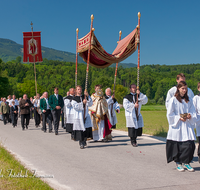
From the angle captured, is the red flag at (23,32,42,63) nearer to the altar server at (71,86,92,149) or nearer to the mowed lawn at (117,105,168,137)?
the mowed lawn at (117,105,168,137)

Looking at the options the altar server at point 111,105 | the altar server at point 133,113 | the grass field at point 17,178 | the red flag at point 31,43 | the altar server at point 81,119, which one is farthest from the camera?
the red flag at point 31,43

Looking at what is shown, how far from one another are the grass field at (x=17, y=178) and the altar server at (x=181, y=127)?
9.01 ft

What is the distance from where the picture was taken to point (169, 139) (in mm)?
5809

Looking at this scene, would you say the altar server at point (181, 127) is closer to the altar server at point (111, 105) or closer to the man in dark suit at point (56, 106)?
the altar server at point (111, 105)

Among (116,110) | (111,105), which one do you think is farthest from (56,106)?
(116,110)

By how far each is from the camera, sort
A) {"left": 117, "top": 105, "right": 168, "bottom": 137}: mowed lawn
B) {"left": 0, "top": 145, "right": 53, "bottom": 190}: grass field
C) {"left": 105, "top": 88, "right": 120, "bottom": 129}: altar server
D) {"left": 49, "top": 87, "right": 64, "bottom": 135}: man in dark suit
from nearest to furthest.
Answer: {"left": 0, "top": 145, "right": 53, "bottom": 190}: grass field
{"left": 105, "top": 88, "right": 120, "bottom": 129}: altar server
{"left": 117, "top": 105, "right": 168, "bottom": 137}: mowed lawn
{"left": 49, "top": 87, "right": 64, "bottom": 135}: man in dark suit

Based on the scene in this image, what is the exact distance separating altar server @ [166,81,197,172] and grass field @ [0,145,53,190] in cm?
275

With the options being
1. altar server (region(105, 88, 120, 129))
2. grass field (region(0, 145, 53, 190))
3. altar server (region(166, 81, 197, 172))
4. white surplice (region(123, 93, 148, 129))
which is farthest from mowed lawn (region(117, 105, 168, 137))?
grass field (region(0, 145, 53, 190))

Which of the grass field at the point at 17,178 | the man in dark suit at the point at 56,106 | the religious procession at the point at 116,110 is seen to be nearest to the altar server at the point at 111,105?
the religious procession at the point at 116,110

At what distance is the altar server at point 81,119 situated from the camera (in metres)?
8.73

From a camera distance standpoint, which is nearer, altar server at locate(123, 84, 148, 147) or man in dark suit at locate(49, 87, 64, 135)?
altar server at locate(123, 84, 148, 147)

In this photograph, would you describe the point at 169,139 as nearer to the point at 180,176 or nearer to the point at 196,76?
the point at 180,176

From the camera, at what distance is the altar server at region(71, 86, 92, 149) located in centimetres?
873

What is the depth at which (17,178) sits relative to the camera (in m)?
4.94
